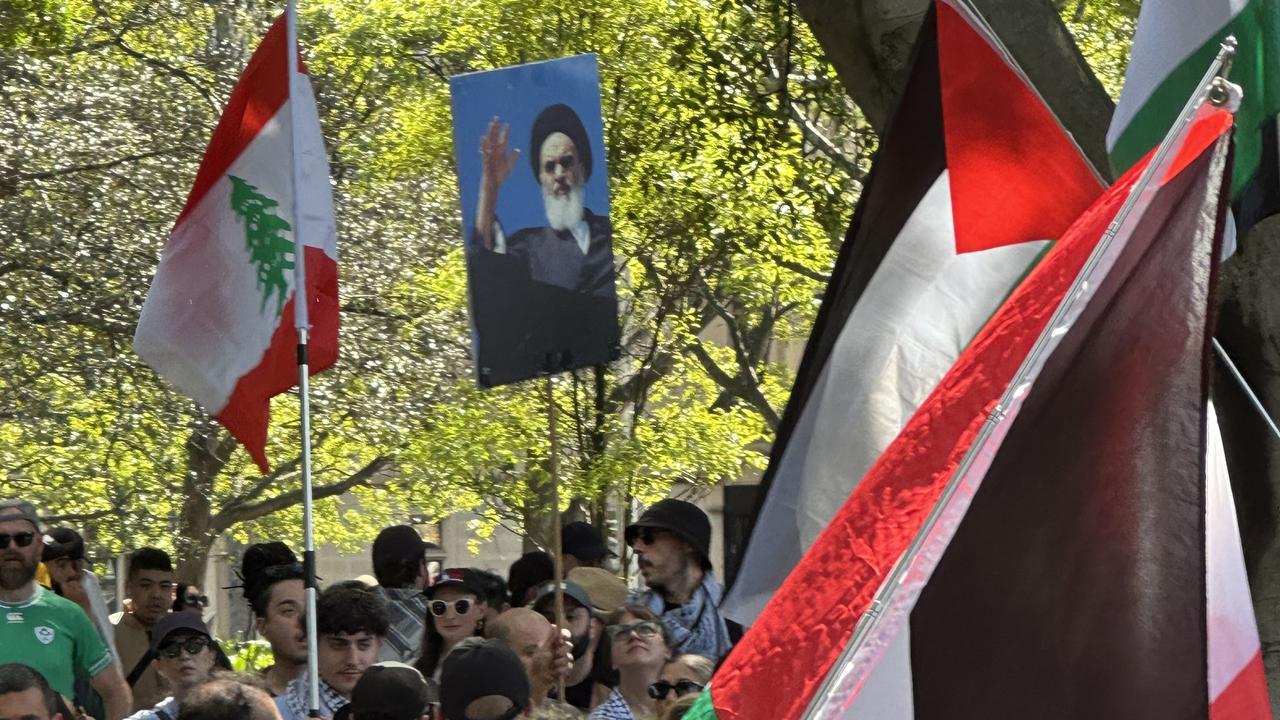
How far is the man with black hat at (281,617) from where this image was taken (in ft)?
22.0

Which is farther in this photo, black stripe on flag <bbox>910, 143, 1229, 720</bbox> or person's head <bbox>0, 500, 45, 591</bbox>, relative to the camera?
person's head <bbox>0, 500, 45, 591</bbox>

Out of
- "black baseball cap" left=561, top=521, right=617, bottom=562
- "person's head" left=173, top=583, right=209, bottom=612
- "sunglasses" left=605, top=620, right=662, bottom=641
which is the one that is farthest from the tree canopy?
"sunglasses" left=605, top=620, right=662, bottom=641

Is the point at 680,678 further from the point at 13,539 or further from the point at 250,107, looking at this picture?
the point at 250,107

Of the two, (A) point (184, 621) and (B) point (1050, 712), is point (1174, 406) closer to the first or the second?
(B) point (1050, 712)

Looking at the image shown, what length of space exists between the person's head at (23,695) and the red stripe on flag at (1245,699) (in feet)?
9.48

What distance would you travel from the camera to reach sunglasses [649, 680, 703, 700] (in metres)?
6.20

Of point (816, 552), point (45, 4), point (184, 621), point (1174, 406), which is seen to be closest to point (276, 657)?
point (184, 621)

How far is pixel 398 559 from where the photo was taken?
823 cm

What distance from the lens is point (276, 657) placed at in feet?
Result: 22.1

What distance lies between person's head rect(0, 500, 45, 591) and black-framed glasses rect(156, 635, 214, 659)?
20.2 inches

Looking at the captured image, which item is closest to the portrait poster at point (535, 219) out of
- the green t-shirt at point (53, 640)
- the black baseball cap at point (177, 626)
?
the black baseball cap at point (177, 626)

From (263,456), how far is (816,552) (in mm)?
4012

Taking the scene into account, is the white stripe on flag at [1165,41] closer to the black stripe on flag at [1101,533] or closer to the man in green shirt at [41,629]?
the black stripe on flag at [1101,533]

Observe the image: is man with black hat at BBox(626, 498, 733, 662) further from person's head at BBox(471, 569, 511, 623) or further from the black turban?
the black turban
